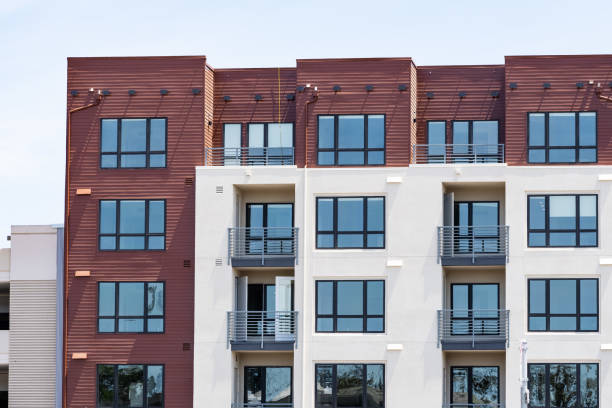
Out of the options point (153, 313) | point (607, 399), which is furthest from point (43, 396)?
point (607, 399)

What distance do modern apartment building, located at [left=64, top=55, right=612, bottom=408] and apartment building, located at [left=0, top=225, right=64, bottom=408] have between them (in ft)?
2.90

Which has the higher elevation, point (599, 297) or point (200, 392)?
point (599, 297)

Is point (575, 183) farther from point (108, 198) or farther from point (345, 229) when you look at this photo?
point (108, 198)

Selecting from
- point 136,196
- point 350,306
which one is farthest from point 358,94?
point 136,196

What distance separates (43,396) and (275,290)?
31.7 feet

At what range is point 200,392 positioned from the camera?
5100 cm

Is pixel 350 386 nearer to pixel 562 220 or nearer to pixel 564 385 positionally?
pixel 564 385

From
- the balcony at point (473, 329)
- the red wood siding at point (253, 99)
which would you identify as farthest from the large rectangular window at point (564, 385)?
the red wood siding at point (253, 99)

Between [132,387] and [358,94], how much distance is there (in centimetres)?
1390

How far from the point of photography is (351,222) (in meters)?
51.6

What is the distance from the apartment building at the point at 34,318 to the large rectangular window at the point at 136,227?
223cm

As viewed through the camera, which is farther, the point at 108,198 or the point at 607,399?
the point at 108,198

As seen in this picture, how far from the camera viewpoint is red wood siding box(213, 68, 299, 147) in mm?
54031

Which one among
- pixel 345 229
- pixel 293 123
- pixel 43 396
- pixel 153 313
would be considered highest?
pixel 293 123
